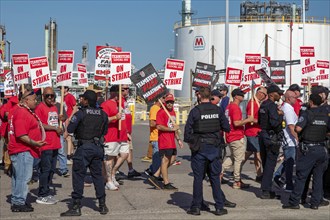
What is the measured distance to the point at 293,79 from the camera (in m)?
55.4

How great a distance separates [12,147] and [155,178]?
3361mm

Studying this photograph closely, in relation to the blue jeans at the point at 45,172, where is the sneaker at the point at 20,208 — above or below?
below

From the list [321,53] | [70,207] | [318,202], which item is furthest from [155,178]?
[321,53]

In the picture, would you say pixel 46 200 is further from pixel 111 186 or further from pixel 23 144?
pixel 111 186

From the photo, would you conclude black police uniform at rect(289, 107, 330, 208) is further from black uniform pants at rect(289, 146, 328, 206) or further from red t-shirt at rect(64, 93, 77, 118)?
red t-shirt at rect(64, 93, 77, 118)

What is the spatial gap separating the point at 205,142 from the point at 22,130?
8.68 feet

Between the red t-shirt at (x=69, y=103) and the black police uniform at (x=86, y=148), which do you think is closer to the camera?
the black police uniform at (x=86, y=148)

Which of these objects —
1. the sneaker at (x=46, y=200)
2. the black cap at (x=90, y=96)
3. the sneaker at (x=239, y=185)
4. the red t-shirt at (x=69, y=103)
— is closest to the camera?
the black cap at (x=90, y=96)

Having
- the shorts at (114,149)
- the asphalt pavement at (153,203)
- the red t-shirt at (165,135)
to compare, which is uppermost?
the red t-shirt at (165,135)

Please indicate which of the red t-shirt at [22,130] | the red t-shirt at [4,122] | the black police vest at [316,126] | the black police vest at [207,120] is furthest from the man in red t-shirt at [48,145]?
the black police vest at [316,126]

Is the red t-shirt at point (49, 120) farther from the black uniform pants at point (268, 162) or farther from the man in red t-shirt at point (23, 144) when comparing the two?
the black uniform pants at point (268, 162)

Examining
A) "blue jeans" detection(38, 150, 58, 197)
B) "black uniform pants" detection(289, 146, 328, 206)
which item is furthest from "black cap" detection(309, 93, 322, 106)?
"blue jeans" detection(38, 150, 58, 197)

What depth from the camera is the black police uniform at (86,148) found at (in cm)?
830

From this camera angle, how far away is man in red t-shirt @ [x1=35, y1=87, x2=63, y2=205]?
9.23 metres
